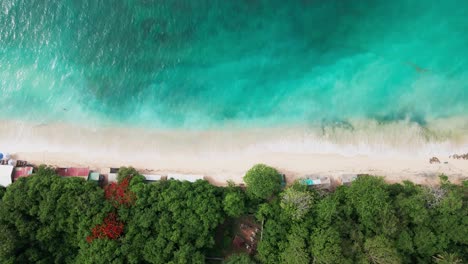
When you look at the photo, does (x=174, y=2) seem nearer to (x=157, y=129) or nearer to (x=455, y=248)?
(x=157, y=129)

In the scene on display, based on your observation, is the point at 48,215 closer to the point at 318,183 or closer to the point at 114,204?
the point at 114,204

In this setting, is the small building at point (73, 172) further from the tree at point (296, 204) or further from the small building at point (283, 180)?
the tree at point (296, 204)

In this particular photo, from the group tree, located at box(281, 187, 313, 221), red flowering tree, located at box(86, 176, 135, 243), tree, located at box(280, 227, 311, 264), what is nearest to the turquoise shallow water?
red flowering tree, located at box(86, 176, 135, 243)

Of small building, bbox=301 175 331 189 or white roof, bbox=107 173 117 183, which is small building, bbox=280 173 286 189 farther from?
white roof, bbox=107 173 117 183

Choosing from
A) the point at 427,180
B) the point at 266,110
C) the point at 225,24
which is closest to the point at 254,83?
the point at 266,110

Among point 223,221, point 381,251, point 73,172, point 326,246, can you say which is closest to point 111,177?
point 73,172

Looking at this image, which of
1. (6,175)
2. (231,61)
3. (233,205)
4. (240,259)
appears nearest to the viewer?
(240,259)

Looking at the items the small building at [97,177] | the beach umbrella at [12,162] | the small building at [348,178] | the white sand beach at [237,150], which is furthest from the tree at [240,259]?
the beach umbrella at [12,162]

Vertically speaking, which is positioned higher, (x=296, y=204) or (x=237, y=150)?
(x=237, y=150)
